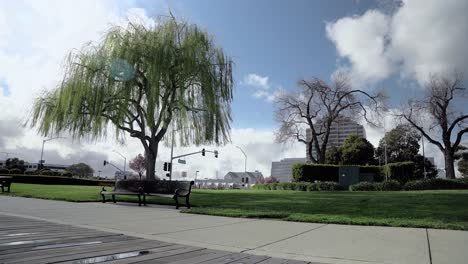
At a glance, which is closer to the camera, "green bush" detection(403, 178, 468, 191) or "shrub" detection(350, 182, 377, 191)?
"shrub" detection(350, 182, 377, 191)

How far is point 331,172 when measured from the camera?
3262 cm

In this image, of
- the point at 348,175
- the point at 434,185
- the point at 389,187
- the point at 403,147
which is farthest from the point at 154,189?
the point at 403,147

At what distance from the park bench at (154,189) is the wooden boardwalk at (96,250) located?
6404 mm

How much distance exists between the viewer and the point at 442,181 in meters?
25.5

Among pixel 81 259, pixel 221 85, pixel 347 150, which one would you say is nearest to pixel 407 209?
pixel 81 259

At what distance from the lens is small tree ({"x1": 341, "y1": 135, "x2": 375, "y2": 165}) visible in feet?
209

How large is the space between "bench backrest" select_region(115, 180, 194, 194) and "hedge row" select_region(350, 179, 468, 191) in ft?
53.2

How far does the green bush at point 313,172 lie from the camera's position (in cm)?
3142

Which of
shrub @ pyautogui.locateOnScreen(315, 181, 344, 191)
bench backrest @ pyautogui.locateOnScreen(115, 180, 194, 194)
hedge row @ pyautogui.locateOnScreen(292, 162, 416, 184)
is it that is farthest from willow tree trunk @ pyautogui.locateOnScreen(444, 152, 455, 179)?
bench backrest @ pyautogui.locateOnScreen(115, 180, 194, 194)

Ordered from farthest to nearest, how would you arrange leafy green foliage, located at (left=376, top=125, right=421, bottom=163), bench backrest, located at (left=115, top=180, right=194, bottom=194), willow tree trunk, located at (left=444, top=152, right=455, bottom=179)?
leafy green foliage, located at (left=376, top=125, right=421, bottom=163) → willow tree trunk, located at (left=444, top=152, right=455, bottom=179) → bench backrest, located at (left=115, top=180, right=194, bottom=194)

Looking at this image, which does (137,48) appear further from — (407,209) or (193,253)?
(193,253)

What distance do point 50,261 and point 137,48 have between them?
618 inches

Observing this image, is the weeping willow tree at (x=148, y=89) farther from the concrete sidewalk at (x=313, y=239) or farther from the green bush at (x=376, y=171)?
the green bush at (x=376, y=171)

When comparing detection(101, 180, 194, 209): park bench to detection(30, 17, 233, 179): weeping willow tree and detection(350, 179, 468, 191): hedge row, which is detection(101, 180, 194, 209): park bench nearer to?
detection(30, 17, 233, 179): weeping willow tree
